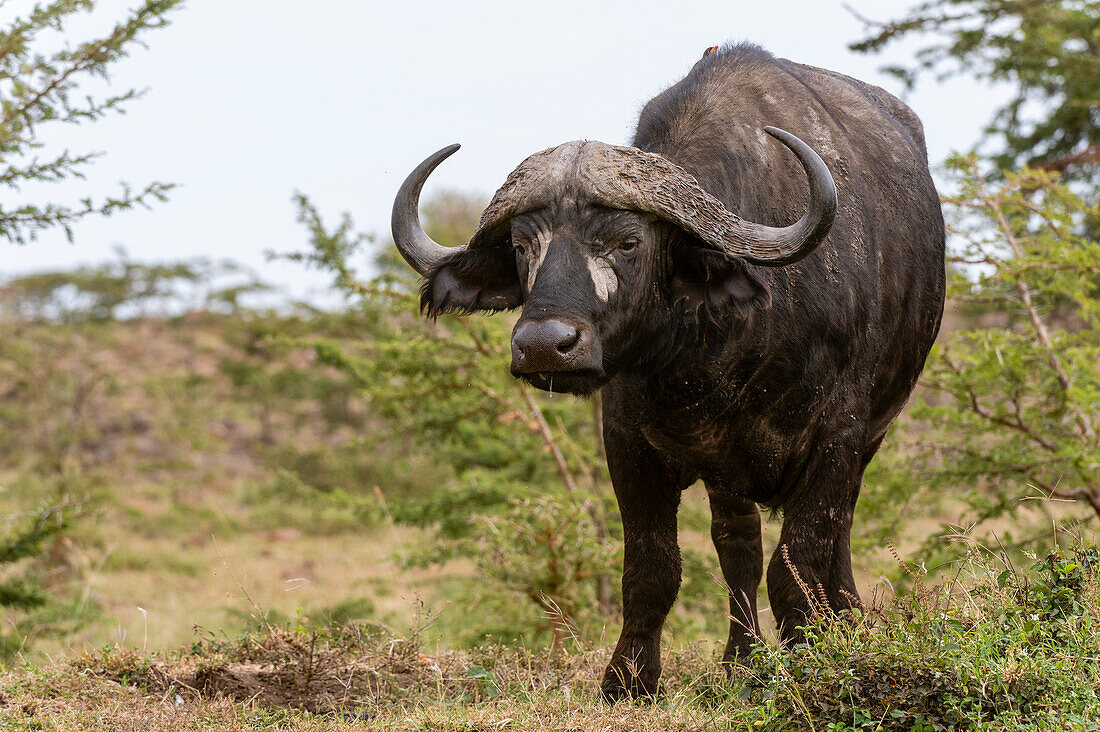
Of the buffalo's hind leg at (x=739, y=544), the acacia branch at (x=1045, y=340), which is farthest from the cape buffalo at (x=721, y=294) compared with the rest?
the acacia branch at (x=1045, y=340)

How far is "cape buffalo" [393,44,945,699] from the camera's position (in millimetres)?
3764

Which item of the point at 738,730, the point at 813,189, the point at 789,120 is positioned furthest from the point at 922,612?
the point at 789,120

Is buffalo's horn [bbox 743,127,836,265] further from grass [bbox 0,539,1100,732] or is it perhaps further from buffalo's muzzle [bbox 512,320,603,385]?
grass [bbox 0,539,1100,732]

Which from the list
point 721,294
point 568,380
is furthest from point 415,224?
point 721,294

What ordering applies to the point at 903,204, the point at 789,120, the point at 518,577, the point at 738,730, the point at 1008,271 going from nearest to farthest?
1. the point at 738,730
2. the point at 789,120
3. the point at 903,204
4. the point at 1008,271
5. the point at 518,577

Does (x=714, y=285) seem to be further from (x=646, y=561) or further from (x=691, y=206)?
(x=646, y=561)

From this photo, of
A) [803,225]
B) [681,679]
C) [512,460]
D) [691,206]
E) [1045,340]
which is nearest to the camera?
[803,225]

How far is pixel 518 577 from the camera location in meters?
8.49

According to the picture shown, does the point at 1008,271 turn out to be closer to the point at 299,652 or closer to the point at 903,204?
the point at 903,204

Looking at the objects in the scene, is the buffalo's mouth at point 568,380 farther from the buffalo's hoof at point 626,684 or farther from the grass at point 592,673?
the buffalo's hoof at point 626,684

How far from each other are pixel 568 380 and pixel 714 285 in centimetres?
72

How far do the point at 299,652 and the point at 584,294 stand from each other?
2.29 metres

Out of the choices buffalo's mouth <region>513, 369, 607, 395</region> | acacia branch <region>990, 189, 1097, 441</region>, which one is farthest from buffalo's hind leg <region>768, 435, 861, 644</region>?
acacia branch <region>990, 189, 1097, 441</region>

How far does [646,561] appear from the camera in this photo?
474 centimetres
